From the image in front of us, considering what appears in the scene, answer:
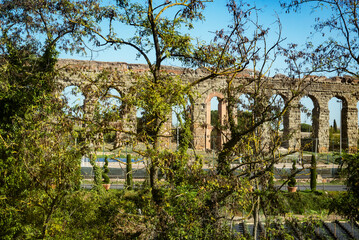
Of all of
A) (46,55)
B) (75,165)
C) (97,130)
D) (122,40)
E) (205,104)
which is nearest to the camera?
(97,130)

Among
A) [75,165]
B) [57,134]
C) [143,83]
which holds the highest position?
[143,83]

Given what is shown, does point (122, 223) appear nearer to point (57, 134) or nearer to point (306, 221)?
point (57, 134)

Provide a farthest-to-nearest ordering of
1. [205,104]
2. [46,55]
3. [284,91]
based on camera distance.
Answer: [284,91]
[205,104]
[46,55]

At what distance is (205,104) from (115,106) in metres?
15.8

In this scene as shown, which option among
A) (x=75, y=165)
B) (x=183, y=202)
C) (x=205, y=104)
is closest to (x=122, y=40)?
(x=75, y=165)

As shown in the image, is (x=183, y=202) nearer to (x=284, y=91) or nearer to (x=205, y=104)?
(x=205, y=104)

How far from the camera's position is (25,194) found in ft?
28.0

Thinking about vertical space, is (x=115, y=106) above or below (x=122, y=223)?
above

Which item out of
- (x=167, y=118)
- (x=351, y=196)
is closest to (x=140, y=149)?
(x=167, y=118)

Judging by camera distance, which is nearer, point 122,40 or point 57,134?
point 57,134

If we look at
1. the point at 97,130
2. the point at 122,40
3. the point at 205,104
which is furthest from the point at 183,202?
the point at 205,104

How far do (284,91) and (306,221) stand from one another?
17.6m

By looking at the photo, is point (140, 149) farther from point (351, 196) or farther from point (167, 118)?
point (351, 196)

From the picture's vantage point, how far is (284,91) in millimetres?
25031
